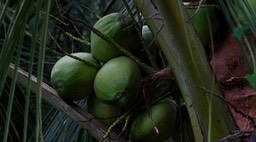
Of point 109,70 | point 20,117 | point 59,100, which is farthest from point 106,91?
point 20,117

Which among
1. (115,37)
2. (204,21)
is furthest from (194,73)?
(115,37)

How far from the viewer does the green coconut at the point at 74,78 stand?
103cm

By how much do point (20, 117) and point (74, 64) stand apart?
921 millimetres

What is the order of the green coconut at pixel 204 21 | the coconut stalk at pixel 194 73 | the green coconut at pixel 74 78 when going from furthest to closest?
the green coconut at pixel 74 78 → the green coconut at pixel 204 21 → the coconut stalk at pixel 194 73

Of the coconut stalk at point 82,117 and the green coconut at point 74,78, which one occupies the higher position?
the green coconut at point 74,78

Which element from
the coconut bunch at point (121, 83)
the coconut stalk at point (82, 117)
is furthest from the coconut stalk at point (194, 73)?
the coconut stalk at point (82, 117)

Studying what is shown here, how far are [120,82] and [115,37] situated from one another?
0.11 metres

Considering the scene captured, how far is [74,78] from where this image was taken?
1034mm

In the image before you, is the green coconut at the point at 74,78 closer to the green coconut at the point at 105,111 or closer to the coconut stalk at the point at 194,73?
the green coconut at the point at 105,111

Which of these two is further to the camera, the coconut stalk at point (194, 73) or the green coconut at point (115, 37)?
the green coconut at point (115, 37)

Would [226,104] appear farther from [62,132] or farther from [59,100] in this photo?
[62,132]

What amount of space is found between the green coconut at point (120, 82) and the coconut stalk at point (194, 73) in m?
0.17

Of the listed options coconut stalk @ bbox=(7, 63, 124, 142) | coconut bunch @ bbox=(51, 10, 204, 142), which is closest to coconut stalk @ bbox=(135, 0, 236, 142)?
coconut bunch @ bbox=(51, 10, 204, 142)

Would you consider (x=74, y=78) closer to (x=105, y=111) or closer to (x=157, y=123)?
(x=105, y=111)
